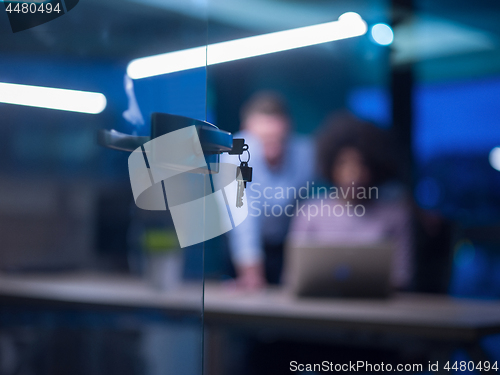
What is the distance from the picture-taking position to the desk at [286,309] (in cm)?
89

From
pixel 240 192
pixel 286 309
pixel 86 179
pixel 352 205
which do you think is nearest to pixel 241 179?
pixel 240 192

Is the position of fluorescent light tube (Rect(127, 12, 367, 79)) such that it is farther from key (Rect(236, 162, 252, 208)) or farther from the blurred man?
key (Rect(236, 162, 252, 208))

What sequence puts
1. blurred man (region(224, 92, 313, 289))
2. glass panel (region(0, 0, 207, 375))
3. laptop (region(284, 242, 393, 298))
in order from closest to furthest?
glass panel (region(0, 0, 207, 375))
laptop (region(284, 242, 393, 298))
blurred man (region(224, 92, 313, 289))

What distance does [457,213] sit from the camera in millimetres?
3369

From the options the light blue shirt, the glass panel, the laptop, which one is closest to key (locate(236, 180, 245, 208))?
the glass panel

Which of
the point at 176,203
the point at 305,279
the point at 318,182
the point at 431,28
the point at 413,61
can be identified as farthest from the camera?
the point at 431,28

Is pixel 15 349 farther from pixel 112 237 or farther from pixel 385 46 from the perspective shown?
pixel 385 46

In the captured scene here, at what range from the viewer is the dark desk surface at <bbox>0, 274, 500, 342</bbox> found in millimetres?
886

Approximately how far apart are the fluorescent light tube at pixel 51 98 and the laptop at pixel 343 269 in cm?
109

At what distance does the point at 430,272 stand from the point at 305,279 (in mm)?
1410

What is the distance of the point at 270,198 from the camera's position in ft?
7.95

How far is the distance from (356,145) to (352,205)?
407 mm

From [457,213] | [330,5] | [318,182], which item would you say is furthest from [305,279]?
[330,5]

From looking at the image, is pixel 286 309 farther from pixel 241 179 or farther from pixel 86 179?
pixel 86 179
